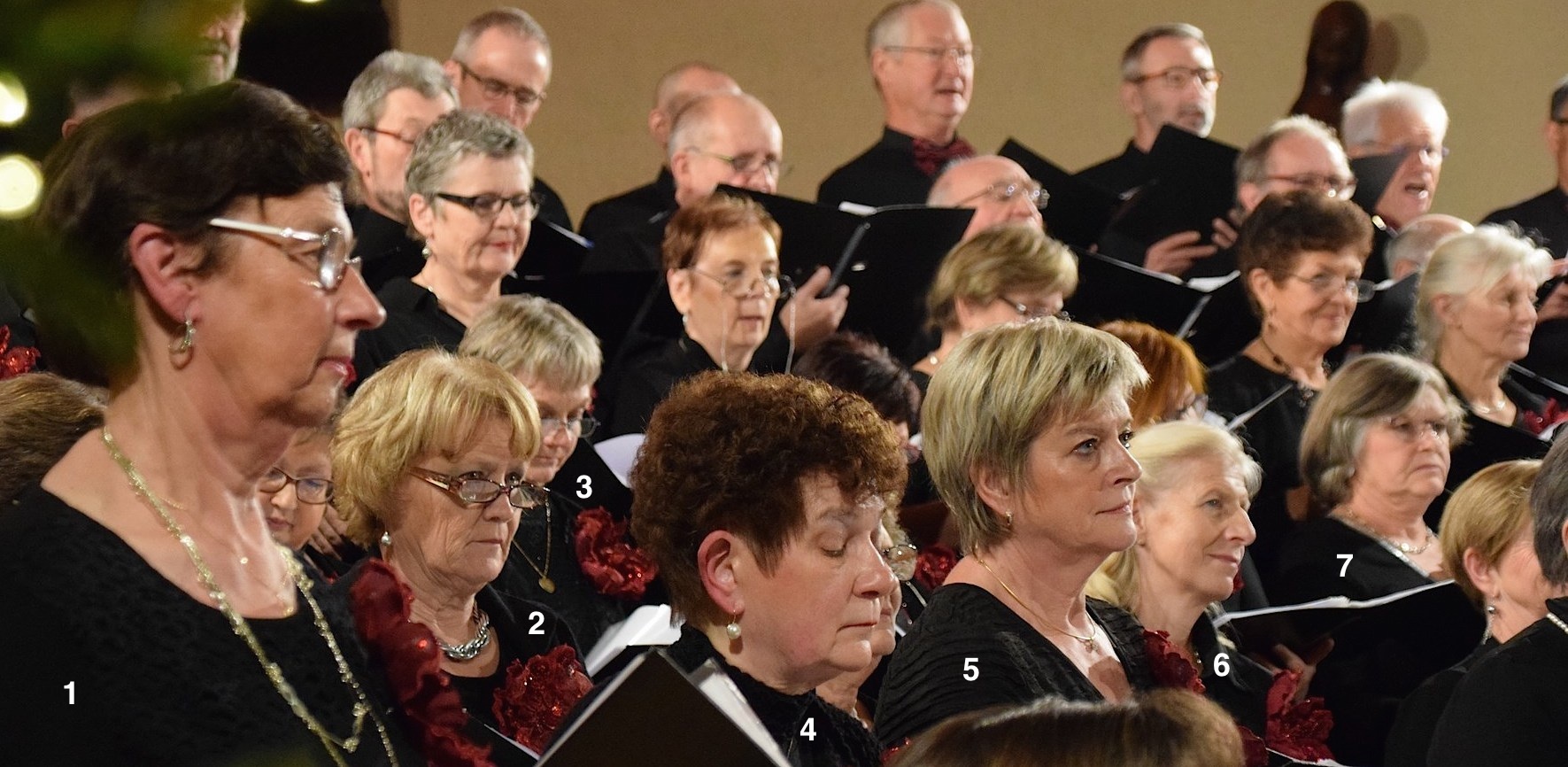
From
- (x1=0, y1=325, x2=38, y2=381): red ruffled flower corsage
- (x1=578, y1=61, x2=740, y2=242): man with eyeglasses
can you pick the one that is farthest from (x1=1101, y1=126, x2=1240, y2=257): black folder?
(x1=0, y1=325, x2=38, y2=381): red ruffled flower corsage

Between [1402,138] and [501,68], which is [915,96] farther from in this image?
[1402,138]

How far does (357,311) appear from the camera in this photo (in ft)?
4.00

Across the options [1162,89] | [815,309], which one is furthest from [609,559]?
[1162,89]

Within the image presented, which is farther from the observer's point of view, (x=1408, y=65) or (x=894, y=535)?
(x=1408, y=65)

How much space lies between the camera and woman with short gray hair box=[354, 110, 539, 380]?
12.2 ft

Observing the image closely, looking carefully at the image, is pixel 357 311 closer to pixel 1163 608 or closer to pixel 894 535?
pixel 894 535

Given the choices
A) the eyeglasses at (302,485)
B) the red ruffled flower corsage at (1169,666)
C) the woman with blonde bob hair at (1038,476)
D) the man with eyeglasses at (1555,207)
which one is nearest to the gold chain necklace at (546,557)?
the eyeglasses at (302,485)

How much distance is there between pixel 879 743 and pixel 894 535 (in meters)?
0.71

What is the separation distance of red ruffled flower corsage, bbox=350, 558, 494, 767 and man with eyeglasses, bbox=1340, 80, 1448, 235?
15.7 ft

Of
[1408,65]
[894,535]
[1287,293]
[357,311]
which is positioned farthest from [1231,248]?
[357,311]

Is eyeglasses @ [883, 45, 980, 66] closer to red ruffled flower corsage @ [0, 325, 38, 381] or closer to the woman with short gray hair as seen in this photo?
the woman with short gray hair

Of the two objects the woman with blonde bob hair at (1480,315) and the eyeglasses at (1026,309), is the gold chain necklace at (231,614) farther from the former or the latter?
the woman with blonde bob hair at (1480,315)

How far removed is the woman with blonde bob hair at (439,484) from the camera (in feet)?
8.15

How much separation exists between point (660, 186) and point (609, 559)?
9.20 ft
